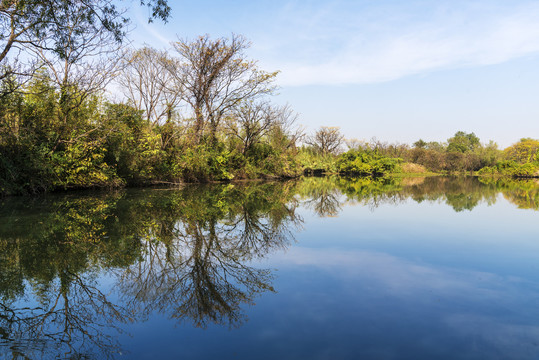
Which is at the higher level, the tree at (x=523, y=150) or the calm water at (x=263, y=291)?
the tree at (x=523, y=150)

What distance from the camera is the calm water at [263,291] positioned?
2518 mm

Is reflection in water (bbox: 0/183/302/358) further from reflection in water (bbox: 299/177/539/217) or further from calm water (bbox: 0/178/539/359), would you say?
reflection in water (bbox: 299/177/539/217)

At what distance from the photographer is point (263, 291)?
3.60m

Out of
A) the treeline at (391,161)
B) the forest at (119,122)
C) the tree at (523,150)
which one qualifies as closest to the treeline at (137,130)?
the forest at (119,122)

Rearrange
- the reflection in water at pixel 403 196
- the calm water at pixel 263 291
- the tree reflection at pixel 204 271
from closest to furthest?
1. the calm water at pixel 263 291
2. the tree reflection at pixel 204 271
3. the reflection in water at pixel 403 196

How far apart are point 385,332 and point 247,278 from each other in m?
1.77

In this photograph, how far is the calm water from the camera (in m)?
2.52

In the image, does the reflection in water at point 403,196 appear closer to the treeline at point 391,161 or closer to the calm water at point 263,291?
the calm water at point 263,291

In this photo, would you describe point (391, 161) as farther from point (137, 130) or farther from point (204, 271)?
point (204, 271)

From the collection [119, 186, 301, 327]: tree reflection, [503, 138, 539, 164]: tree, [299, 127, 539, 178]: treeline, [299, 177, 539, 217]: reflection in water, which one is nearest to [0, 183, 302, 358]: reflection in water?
[119, 186, 301, 327]: tree reflection

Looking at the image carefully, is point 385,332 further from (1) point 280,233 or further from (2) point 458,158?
(2) point 458,158

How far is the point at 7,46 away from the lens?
9.65m

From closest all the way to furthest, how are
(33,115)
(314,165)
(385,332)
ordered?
1. (385,332)
2. (33,115)
3. (314,165)

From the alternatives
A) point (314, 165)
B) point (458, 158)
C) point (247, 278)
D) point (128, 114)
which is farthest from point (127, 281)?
point (458, 158)
